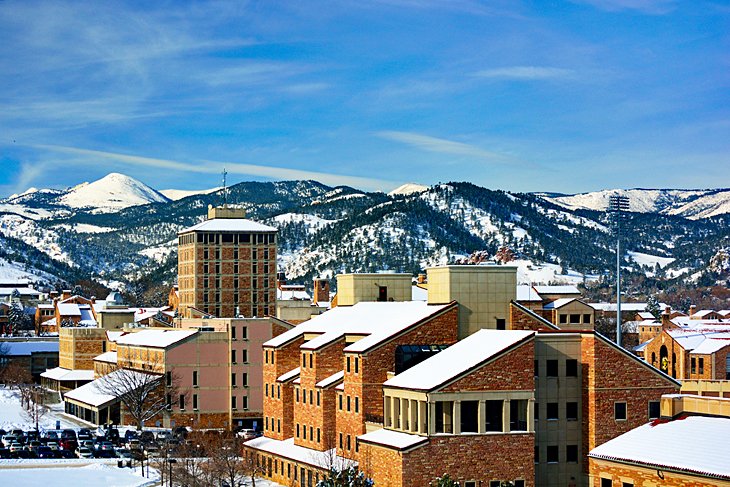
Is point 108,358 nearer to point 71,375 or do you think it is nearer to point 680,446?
point 71,375

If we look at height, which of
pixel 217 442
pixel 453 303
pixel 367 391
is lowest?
pixel 217 442

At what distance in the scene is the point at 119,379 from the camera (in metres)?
123

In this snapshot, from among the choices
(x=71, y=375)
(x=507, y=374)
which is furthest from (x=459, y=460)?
(x=71, y=375)

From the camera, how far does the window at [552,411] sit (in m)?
67.2

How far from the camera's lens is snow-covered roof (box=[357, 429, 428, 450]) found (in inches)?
2405

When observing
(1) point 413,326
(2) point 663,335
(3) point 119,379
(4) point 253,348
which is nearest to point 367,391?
(1) point 413,326

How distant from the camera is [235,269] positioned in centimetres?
17238

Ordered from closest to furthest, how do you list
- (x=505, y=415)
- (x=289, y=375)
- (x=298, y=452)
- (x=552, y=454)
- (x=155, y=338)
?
(x=505, y=415), (x=552, y=454), (x=298, y=452), (x=289, y=375), (x=155, y=338)

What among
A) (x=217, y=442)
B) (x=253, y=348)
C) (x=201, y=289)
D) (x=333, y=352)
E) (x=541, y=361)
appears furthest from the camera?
(x=201, y=289)

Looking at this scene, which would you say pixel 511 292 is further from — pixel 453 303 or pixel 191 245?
pixel 191 245

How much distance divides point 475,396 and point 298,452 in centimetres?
2228

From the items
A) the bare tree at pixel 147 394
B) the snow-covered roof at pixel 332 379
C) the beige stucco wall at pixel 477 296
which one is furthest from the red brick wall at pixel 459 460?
the bare tree at pixel 147 394

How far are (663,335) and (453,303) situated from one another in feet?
243

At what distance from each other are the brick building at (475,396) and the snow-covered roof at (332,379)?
0.11m
